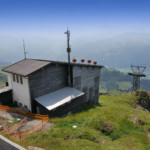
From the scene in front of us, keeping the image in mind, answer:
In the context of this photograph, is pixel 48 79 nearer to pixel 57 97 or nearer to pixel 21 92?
pixel 57 97

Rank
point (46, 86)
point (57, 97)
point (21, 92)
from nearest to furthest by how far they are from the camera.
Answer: point (21, 92), point (57, 97), point (46, 86)

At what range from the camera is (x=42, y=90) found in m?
25.8

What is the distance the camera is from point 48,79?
26.9 meters

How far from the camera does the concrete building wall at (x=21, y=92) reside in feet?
79.6

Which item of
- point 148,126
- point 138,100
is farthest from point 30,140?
point 138,100

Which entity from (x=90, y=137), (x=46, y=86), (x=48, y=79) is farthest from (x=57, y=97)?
(x=90, y=137)

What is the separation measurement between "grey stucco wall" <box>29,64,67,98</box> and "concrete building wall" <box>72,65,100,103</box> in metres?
3.11

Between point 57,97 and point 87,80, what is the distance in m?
12.6

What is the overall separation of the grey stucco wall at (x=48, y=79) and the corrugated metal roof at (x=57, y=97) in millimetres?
1027

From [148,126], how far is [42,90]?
20.5 meters

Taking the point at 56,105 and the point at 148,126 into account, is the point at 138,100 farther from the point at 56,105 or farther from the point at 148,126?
the point at 56,105

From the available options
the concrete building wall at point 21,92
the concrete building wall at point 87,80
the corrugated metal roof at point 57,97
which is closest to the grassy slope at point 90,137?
the corrugated metal roof at point 57,97

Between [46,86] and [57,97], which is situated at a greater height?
[46,86]

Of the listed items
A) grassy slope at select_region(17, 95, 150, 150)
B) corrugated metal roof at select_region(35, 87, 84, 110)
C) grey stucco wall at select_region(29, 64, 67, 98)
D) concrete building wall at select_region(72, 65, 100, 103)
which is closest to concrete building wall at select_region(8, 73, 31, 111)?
grey stucco wall at select_region(29, 64, 67, 98)
